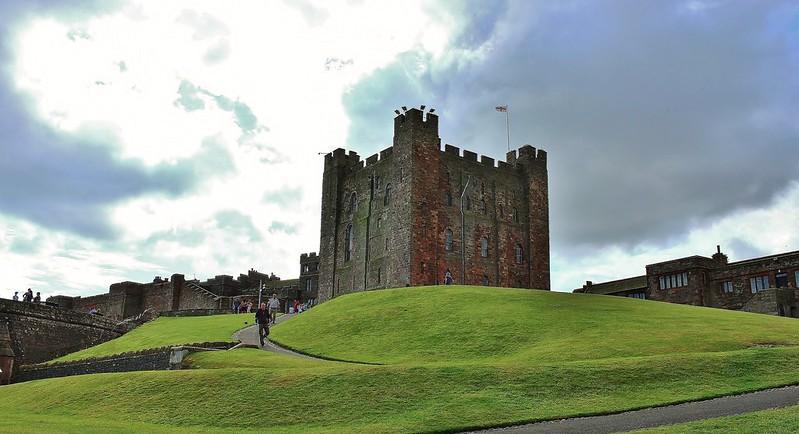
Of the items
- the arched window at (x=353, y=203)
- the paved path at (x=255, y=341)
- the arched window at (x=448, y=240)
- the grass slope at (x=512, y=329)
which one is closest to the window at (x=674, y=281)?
the arched window at (x=448, y=240)

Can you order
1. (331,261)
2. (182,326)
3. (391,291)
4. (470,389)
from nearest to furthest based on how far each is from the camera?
1. (470,389)
2. (391,291)
3. (182,326)
4. (331,261)

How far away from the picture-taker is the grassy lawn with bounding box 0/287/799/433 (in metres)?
17.4

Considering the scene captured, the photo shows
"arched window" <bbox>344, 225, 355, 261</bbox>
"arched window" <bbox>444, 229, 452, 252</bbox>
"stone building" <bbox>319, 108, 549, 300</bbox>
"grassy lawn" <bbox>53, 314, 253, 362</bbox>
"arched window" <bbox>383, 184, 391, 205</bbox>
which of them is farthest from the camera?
"arched window" <bbox>344, 225, 355, 261</bbox>

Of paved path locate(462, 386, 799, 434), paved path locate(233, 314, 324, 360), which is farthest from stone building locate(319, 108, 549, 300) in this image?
paved path locate(462, 386, 799, 434)

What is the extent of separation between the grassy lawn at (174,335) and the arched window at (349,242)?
16447 millimetres

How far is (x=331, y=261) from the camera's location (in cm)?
6500

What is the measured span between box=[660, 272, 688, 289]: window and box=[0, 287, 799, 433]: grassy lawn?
30.9 metres

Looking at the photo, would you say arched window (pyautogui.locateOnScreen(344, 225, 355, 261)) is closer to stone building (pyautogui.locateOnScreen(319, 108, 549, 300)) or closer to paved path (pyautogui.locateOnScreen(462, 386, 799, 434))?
stone building (pyautogui.locateOnScreen(319, 108, 549, 300))

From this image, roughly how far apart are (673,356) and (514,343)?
637 centimetres

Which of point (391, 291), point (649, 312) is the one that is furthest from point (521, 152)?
point (649, 312)

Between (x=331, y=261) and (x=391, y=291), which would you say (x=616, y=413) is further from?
(x=331, y=261)

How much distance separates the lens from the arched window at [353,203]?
209 ft

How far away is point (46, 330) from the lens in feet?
150

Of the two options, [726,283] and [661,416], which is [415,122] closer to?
[726,283]
